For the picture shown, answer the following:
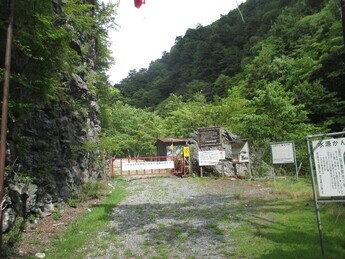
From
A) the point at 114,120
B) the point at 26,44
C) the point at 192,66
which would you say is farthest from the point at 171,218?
the point at 192,66

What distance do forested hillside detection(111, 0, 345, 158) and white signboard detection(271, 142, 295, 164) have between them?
3684 mm

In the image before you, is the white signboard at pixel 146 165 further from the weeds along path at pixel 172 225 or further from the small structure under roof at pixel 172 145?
the weeds along path at pixel 172 225

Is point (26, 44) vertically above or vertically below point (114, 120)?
below

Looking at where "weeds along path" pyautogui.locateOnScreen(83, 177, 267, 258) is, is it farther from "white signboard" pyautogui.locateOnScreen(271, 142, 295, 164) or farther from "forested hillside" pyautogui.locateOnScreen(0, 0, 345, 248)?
"forested hillside" pyautogui.locateOnScreen(0, 0, 345, 248)

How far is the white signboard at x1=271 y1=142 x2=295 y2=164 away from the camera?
12406mm

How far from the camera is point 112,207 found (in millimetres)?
10031

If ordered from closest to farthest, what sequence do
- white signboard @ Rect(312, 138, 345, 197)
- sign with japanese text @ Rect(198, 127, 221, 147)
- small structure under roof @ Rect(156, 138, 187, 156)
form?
white signboard @ Rect(312, 138, 345, 197) < sign with japanese text @ Rect(198, 127, 221, 147) < small structure under roof @ Rect(156, 138, 187, 156)

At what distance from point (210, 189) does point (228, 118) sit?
35.9 feet

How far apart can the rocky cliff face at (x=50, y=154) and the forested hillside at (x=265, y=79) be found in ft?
30.7

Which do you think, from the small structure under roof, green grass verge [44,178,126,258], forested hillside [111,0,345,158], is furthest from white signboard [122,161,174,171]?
green grass verge [44,178,126,258]

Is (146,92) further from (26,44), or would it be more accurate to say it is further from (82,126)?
(26,44)

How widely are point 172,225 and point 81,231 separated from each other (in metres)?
2.20

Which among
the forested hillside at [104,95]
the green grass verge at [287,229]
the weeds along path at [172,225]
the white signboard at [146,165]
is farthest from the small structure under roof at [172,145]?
the green grass verge at [287,229]

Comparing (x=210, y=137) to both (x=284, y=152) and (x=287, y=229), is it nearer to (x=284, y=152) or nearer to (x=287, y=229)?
(x=284, y=152)
